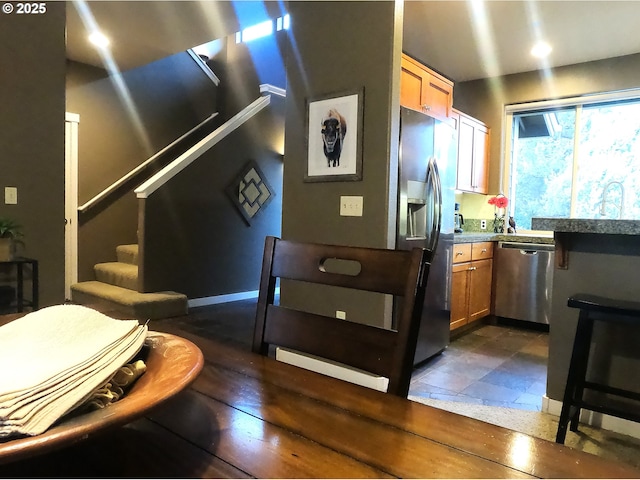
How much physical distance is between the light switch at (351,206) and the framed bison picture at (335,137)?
4.7 inches

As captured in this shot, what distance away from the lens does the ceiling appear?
3303 mm

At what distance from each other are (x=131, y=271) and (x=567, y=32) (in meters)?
4.57

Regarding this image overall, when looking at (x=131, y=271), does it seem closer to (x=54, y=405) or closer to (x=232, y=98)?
(x=232, y=98)

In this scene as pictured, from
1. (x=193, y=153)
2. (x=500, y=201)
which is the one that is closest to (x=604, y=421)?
(x=500, y=201)

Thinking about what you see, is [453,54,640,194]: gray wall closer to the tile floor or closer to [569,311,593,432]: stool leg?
the tile floor

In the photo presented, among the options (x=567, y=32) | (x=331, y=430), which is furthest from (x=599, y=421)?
(x=567, y=32)

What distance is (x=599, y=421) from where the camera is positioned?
227cm

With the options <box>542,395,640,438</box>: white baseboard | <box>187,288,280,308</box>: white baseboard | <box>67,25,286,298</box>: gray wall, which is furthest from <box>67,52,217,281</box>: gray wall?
<box>542,395,640,438</box>: white baseboard

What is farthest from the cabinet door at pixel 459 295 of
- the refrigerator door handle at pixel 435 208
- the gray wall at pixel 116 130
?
the gray wall at pixel 116 130

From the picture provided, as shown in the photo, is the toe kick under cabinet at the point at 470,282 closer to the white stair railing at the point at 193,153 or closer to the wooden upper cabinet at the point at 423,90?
the wooden upper cabinet at the point at 423,90

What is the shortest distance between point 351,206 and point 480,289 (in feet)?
6.76

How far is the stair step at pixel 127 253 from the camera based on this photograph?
4.88 meters

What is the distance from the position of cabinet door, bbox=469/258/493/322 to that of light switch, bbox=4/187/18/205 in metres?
3.56

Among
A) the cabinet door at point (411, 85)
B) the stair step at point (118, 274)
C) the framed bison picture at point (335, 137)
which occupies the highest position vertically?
the cabinet door at point (411, 85)
